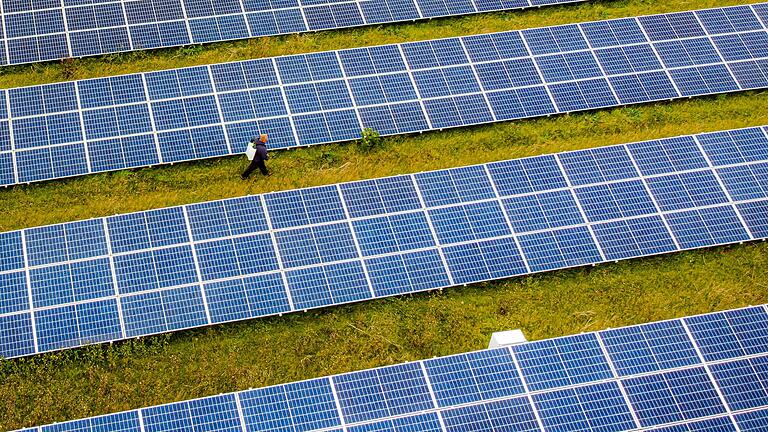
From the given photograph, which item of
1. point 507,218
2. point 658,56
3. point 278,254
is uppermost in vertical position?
point 658,56

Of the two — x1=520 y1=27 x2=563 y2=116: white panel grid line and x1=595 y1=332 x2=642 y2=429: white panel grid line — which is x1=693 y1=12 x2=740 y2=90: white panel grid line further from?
x1=595 y1=332 x2=642 y2=429: white panel grid line

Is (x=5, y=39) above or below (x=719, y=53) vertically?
above

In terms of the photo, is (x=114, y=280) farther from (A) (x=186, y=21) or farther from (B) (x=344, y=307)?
(A) (x=186, y=21)

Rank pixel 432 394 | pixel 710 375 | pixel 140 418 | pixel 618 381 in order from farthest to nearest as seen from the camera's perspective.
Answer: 1. pixel 710 375
2. pixel 618 381
3. pixel 432 394
4. pixel 140 418

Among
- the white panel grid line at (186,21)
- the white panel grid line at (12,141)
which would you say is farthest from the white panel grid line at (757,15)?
the white panel grid line at (12,141)

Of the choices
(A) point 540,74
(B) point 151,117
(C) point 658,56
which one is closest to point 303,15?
(B) point 151,117

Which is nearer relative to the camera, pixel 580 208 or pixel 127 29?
pixel 580 208

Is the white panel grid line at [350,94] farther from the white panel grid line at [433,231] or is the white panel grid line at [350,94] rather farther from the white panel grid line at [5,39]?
the white panel grid line at [5,39]
